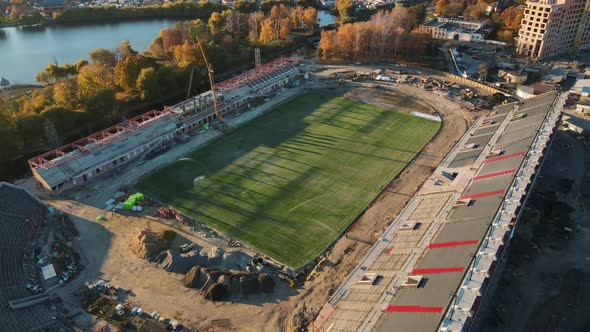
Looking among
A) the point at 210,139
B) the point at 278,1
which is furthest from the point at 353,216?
the point at 278,1

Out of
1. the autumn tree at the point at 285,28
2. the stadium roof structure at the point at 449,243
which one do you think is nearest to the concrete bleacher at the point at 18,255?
the stadium roof structure at the point at 449,243

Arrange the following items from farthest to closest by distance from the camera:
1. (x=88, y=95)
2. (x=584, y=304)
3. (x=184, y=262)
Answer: (x=88, y=95), (x=184, y=262), (x=584, y=304)

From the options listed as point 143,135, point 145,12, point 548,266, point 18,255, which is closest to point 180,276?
point 18,255

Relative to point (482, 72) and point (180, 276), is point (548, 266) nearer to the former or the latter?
point (180, 276)

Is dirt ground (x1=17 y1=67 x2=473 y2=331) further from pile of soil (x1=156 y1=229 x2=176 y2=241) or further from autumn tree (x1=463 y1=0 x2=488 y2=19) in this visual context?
autumn tree (x1=463 y1=0 x2=488 y2=19)

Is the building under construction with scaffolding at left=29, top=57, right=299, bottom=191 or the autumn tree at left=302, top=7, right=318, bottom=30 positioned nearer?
the building under construction with scaffolding at left=29, top=57, right=299, bottom=191

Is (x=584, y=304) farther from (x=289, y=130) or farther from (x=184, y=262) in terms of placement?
(x=289, y=130)

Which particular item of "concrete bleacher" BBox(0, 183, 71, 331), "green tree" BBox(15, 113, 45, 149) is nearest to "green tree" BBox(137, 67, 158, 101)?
"green tree" BBox(15, 113, 45, 149)
